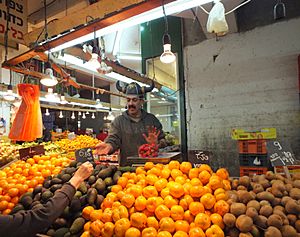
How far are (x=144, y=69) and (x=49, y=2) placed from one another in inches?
107

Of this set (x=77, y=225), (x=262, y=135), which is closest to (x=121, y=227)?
(x=77, y=225)

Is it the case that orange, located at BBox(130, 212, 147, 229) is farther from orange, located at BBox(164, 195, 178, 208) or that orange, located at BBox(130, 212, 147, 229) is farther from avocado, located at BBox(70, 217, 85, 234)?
avocado, located at BBox(70, 217, 85, 234)

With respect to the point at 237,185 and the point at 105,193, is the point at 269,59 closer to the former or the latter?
the point at 237,185

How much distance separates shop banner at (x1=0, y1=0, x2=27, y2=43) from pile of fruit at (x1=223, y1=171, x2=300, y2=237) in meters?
4.18

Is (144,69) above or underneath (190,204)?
above

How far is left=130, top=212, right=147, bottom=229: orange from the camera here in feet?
4.63

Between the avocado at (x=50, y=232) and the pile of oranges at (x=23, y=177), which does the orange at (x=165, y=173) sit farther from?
the pile of oranges at (x=23, y=177)

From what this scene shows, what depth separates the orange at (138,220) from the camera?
55.5 inches

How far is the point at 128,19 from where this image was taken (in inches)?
89.7

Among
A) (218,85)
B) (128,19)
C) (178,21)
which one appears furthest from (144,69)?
(128,19)

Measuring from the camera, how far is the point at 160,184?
1668mm

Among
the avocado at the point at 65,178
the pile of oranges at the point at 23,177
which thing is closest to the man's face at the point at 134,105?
the pile of oranges at the point at 23,177

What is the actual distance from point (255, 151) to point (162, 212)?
9.08ft

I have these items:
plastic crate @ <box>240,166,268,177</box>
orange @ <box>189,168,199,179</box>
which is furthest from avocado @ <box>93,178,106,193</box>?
plastic crate @ <box>240,166,268,177</box>
